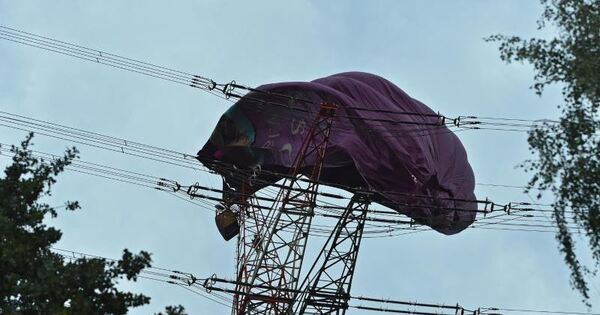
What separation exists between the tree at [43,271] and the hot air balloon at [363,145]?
2678 centimetres

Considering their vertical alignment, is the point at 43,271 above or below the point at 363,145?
below

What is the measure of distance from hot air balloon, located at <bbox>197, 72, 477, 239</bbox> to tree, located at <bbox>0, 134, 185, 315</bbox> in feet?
87.9

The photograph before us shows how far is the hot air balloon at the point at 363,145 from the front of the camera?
61.9m

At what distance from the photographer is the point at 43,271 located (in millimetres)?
31906

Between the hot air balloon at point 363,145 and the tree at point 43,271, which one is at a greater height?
the hot air balloon at point 363,145

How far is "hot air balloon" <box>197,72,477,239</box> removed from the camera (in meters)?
61.9

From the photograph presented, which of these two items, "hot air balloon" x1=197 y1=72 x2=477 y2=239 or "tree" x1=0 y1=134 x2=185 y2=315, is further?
"hot air balloon" x1=197 y1=72 x2=477 y2=239

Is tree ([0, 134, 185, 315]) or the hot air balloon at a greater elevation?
the hot air balloon

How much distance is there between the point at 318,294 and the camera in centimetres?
6016

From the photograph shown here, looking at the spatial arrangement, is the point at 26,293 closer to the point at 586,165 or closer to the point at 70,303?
the point at 70,303

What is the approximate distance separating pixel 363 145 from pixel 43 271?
3234 centimetres

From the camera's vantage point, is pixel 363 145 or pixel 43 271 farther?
pixel 363 145

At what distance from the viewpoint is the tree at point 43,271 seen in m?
31.9

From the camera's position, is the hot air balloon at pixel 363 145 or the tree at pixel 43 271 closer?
the tree at pixel 43 271
